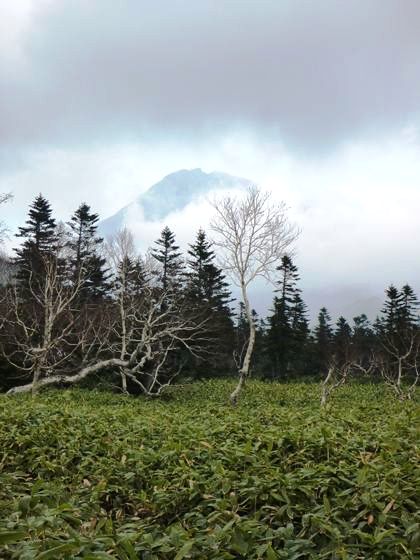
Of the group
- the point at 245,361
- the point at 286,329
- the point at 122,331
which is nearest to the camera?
the point at 245,361

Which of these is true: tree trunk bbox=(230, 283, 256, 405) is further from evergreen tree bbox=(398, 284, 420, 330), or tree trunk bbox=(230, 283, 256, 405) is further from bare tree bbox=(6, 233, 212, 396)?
evergreen tree bbox=(398, 284, 420, 330)

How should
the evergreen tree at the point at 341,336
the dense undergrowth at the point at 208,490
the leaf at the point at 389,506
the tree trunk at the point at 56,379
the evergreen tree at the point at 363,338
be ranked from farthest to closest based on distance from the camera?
1. the evergreen tree at the point at 363,338
2. the evergreen tree at the point at 341,336
3. the tree trunk at the point at 56,379
4. the leaf at the point at 389,506
5. the dense undergrowth at the point at 208,490

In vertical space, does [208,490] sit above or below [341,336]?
below

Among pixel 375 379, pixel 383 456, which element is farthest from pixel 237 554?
pixel 375 379

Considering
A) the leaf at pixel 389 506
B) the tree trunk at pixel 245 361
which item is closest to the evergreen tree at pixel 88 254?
the tree trunk at pixel 245 361

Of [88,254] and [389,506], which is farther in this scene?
[88,254]

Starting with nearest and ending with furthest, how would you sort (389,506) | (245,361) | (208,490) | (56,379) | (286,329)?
(389,506) < (208,490) < (245,361) < (56,379) < (286,329)

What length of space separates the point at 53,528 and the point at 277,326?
33633 mm

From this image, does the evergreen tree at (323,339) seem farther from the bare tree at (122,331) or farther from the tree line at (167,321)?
the bare tree at (122,331)

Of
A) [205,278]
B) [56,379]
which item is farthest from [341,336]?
[56,379]

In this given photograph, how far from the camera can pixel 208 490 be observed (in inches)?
150

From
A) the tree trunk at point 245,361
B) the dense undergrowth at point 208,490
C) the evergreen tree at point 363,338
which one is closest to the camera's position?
the dense undergrowth at point 208,490

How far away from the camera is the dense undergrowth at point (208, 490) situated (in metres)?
2.61

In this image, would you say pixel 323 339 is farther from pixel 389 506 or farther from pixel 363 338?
pixel 389 506
